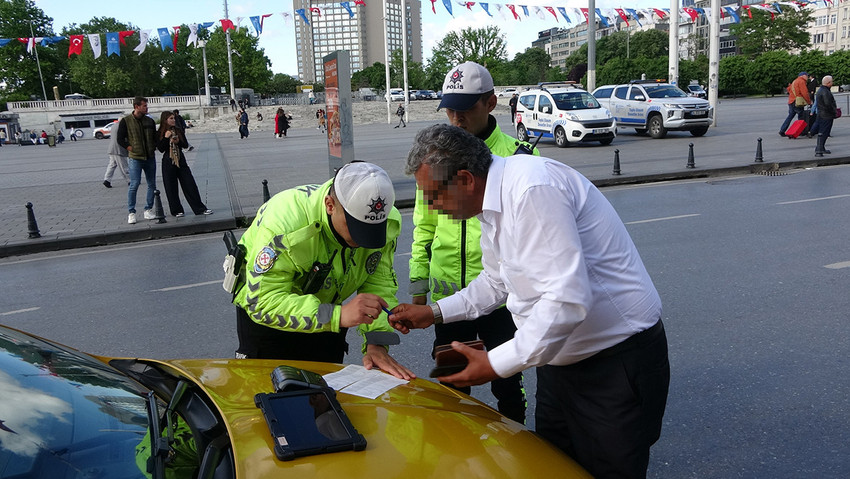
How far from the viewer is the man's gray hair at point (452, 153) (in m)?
1.92

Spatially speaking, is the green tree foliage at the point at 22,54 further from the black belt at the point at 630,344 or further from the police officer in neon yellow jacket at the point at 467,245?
the black belt at the point at 630,344

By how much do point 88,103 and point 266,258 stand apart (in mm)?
81245

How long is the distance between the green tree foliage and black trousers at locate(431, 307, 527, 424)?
294 ft

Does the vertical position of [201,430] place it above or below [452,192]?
below

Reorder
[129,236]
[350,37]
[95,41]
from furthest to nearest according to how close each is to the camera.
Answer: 1. [350,37]
2. [95,41]
3. [129,236]

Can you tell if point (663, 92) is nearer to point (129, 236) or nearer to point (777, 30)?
point (129, 236)

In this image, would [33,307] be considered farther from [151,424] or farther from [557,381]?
[557,381]


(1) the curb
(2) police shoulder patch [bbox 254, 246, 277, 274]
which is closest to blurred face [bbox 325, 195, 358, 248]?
(2) police shoulder patch [bbox 254, 246, 277, 274]

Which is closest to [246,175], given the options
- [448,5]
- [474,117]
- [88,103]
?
[474,117]

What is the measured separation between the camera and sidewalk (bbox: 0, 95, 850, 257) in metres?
9.95

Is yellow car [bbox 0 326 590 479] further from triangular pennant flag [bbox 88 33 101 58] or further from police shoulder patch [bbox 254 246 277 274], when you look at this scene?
triangular pennant flag [bbox 88 33 101 58]

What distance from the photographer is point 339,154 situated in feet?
34.6

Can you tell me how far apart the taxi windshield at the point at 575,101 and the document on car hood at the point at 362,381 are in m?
19.4

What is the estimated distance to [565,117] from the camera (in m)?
20.2
